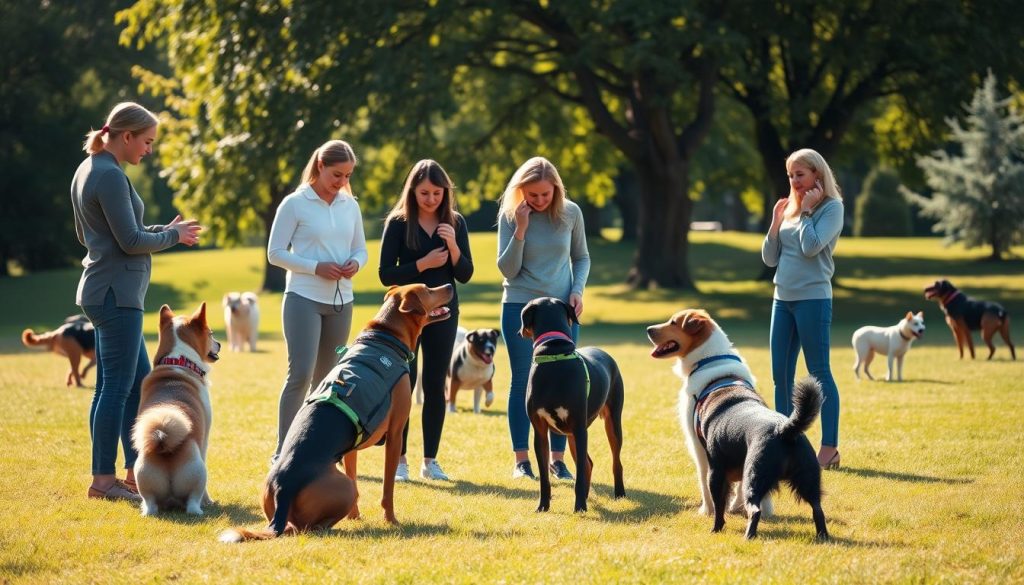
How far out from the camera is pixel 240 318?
19.0 meters

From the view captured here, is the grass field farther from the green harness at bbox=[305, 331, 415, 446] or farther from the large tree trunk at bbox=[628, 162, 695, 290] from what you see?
the large tree trunk at bbox=[628, 162, 695, 290]

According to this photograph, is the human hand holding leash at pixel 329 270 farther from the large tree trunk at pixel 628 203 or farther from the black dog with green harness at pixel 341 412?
the large tree trunk at pixel 628 203

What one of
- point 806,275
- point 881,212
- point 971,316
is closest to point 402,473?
point 806,275

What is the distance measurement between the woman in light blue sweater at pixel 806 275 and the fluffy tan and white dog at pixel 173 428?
3.93 meters

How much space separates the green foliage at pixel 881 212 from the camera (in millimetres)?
52000

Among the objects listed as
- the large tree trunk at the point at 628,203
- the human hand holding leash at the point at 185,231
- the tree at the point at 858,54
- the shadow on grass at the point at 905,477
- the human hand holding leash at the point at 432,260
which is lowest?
the shadow on grass at the point at 905,477

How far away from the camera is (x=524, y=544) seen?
575 cm

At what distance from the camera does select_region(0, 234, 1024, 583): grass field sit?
17.0ft

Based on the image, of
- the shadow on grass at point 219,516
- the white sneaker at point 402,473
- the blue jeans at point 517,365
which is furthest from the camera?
the white sneaker at point 402,473

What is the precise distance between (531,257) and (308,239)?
1.50 m

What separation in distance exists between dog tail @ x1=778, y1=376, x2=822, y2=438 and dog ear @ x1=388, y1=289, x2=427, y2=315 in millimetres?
2264

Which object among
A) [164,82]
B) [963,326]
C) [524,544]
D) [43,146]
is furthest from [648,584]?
[43,146]

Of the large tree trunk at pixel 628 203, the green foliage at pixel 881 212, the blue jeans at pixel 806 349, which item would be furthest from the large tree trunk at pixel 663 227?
the green foliage at pixel 881 212

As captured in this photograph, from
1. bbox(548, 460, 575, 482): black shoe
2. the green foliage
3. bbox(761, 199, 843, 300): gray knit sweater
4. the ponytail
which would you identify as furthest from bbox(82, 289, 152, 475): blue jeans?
the green foliage
